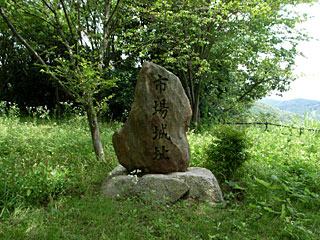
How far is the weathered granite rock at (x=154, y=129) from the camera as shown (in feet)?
14.8

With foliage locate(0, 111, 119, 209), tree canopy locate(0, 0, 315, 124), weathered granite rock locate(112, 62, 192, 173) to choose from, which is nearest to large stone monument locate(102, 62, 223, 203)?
weathered granite rock locate(112, 62, 192, 173)

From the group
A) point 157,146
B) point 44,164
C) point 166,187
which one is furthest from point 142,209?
point 44,164

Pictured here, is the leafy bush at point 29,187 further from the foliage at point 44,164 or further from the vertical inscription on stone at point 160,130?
the vertical inscription on stone at point 160,130

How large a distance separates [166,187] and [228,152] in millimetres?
1478

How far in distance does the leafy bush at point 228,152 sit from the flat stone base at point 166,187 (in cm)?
63

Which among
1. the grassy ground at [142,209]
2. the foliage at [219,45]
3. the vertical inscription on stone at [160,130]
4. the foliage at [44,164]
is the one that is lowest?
the grassy ground at [142,209]

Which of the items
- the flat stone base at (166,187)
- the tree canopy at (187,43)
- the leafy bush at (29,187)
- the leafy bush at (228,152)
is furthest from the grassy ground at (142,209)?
the tree canopy at (187,43)

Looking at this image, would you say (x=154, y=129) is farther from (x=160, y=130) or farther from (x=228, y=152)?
(x=228, y=152)

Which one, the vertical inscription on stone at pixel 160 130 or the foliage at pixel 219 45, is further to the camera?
the foliage at pixel 219 45

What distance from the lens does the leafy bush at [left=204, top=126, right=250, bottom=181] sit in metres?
4.93

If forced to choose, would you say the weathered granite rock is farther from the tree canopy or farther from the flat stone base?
the tree canopy

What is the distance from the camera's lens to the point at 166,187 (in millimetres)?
4230

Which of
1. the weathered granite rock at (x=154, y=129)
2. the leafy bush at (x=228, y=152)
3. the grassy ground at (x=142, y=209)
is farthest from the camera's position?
the leafy bush at (x=228, y=152)

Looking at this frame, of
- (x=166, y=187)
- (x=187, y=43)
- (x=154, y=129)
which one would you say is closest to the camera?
(x=166, y=187)
